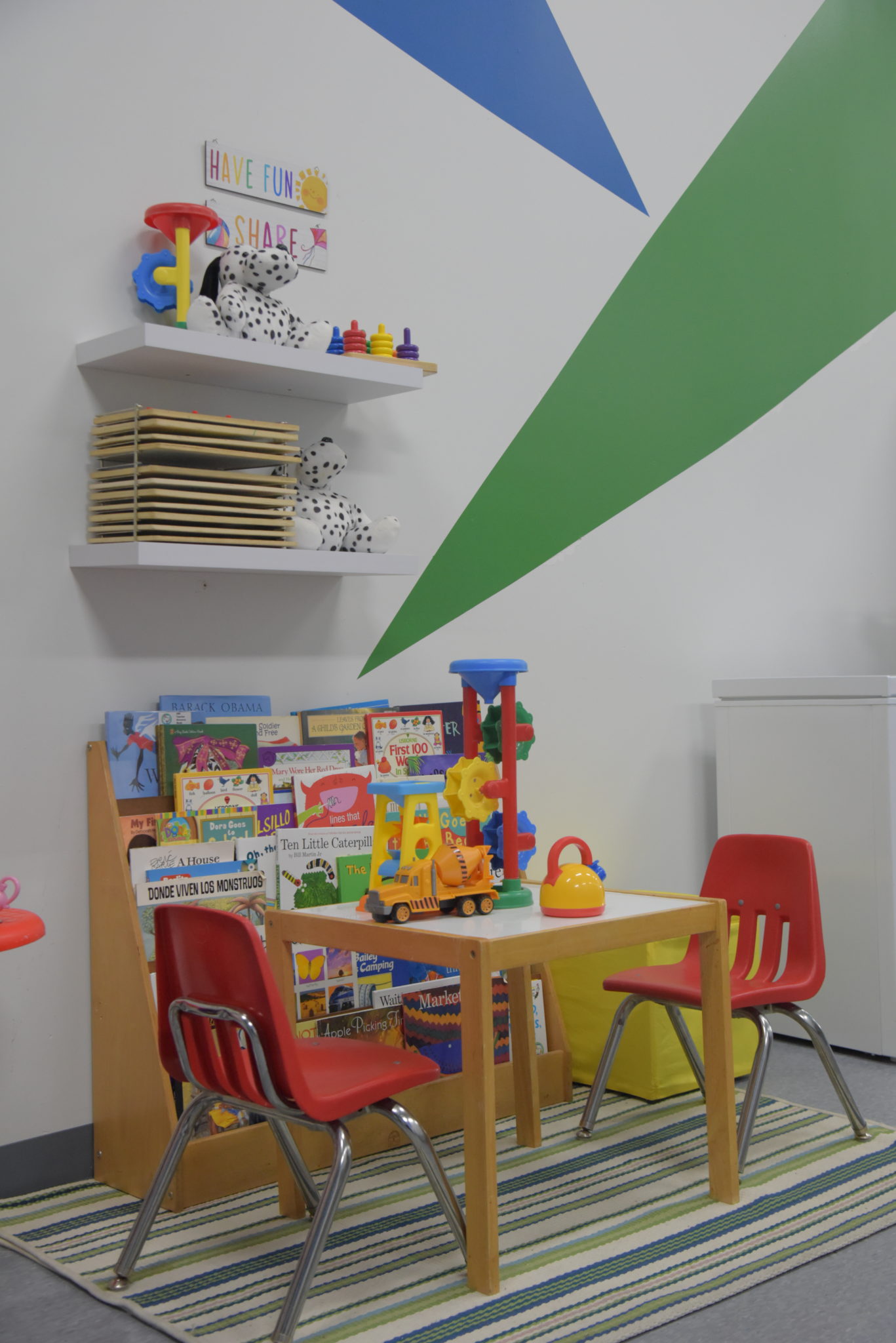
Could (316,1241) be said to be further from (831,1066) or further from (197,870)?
(831,1066)

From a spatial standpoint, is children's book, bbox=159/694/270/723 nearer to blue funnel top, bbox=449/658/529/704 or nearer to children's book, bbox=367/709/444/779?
children's book, bbox=367/709/444/779

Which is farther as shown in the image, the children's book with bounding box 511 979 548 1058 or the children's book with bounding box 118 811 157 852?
the children's book with bounding box 511 979 548 1058

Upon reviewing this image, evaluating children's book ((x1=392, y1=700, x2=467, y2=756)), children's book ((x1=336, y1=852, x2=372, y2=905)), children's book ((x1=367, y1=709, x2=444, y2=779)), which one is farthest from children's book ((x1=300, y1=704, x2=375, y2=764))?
children's book ((x1=336, y1=852, x2=372, y2=905))

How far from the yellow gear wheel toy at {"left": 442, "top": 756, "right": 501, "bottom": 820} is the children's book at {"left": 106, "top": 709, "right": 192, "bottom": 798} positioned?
67cm

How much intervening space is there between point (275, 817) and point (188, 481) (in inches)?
29.0

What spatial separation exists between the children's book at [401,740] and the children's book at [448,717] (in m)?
0.02

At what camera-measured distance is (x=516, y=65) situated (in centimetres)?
327

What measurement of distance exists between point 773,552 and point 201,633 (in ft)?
6.66

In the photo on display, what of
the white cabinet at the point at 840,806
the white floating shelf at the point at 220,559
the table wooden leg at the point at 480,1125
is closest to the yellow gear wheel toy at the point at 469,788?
the table wooden leg at the point at 480,1125

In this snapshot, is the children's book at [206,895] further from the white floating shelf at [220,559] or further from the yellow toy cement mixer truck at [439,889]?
the white floating shelf at [220,559]

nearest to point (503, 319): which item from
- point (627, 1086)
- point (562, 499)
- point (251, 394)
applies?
point (562, 499)

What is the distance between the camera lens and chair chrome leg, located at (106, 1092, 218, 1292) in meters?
2.00

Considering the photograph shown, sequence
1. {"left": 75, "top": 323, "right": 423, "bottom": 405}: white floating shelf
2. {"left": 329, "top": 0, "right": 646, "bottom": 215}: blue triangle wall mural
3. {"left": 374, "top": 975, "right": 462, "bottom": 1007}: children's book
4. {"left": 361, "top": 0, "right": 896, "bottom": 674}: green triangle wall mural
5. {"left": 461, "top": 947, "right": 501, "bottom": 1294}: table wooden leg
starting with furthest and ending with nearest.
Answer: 1. {"left": 361, "top": 0, "right": 896, "bottom": 674}: green triangle wall mural
2. {"left": 329, "top": 0, "right": 646, "bottom": 215}: blue triangle wall mural
3. {"left": 374, "top": 975, "right": 462, "bottom": 1007}: children's book
4. {"left": 75, "top": 323, "right": 423, "bottom": 405}: white floating shelf
5. {"left": 461, "top": 947, "right": 501, "bottom": 1294}: table wooden leg

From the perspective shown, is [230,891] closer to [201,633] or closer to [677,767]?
[201,633]
